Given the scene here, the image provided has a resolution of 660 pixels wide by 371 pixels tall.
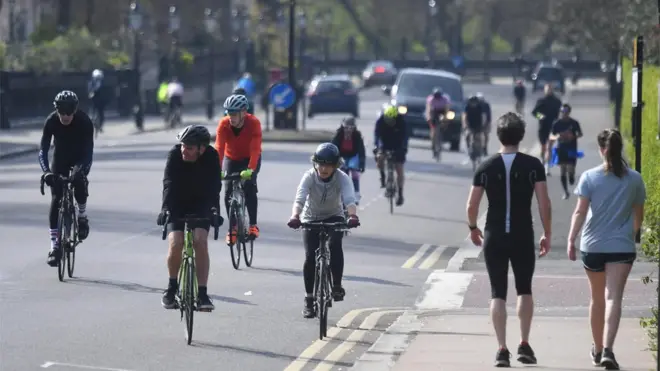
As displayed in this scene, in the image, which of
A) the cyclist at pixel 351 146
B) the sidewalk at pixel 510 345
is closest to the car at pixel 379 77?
the cyclist at pixel 351 146

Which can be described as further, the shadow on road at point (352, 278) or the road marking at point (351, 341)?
the shadow on road at point (352, 278)

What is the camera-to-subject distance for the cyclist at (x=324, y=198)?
13.1 metres

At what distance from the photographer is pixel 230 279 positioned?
16906mm

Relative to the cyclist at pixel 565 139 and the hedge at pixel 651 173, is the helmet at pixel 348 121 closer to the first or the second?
the hedge at pixel 651 173

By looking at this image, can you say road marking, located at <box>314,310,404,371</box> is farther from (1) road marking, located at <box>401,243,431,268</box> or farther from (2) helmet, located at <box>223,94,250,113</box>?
(1) road marking, located at <box>401,243,431,268</box>

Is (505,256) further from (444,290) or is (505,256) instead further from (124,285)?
(124,285)

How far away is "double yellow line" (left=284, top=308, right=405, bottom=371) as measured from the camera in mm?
11836

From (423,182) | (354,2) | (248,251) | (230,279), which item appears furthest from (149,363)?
(354,2)

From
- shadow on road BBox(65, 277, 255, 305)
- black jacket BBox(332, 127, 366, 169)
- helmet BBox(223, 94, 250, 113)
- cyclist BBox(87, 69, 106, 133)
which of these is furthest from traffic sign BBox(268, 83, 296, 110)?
shadow on road BBox(65, 277, 255, 305)

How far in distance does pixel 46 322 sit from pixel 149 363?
6.98ft

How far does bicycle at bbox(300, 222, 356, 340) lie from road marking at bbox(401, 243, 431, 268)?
588 cm

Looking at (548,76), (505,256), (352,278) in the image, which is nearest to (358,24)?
(548,76)

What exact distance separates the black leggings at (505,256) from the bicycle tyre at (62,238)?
6110 millimetres

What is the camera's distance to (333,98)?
60906 millimetres
